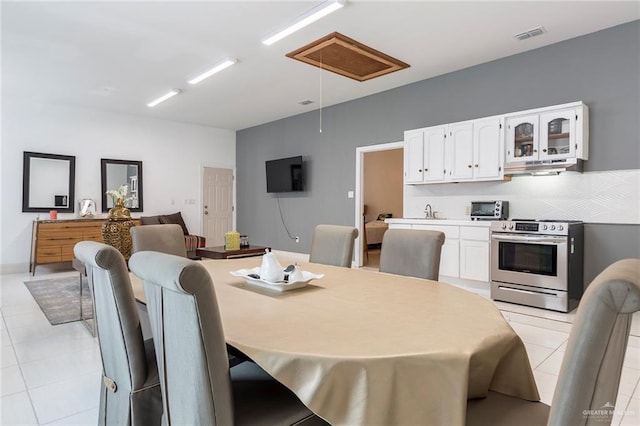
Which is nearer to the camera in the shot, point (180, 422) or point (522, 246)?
point (180, 422)

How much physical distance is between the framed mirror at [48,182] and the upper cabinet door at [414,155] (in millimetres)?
5805

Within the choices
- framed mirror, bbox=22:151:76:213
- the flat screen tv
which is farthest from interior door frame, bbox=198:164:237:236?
framed mirror, bbox=22:151:76:213

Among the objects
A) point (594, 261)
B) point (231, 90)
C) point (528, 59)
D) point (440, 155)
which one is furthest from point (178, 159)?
point (594, 261)

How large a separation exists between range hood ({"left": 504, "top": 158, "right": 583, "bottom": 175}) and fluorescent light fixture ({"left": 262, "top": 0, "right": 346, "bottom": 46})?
260cm

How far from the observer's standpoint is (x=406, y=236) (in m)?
2.35

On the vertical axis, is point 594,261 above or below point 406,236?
below

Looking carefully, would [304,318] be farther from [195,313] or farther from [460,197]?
[460,197]

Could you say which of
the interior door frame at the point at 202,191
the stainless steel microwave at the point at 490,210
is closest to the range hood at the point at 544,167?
the stainless steel microwave at the point at 490,210

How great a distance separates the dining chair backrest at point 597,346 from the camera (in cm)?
74

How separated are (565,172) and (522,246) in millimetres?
960

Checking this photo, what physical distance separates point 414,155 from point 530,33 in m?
1.91

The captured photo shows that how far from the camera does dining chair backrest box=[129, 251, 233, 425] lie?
971 millimetres

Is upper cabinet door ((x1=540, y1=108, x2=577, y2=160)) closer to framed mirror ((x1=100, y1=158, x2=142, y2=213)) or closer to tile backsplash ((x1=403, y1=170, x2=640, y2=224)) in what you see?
tile backsplash ((x1=403, y1=170, x2=640, y2=224))

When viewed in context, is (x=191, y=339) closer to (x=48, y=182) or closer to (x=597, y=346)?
(x=597, y=346)
